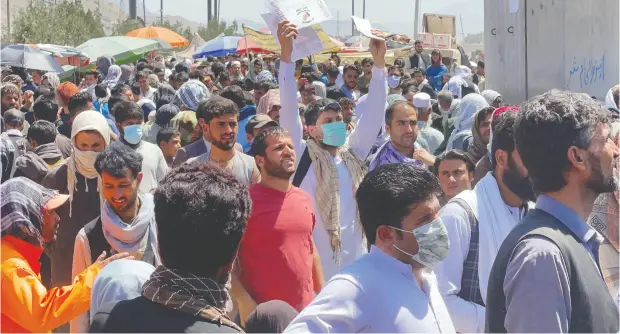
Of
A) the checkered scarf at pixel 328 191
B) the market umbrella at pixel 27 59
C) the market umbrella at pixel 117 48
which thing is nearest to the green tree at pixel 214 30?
the market umbrella at pixel 117 48

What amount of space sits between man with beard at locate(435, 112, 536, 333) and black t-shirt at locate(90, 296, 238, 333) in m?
1.49

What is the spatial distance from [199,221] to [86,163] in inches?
123

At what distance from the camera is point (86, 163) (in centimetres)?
533

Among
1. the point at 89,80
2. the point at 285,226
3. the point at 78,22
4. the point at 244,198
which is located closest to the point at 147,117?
the point at 89,80

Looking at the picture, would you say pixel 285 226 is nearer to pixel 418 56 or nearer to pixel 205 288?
pixel 205 288

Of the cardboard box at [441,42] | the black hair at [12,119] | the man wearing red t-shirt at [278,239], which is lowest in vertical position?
the man wearing red t-shirt at [278,239]

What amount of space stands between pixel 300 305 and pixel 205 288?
6.54ft

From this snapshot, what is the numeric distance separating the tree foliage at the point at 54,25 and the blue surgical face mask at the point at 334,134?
3281 cm

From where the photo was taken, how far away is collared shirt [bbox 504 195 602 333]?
2402 millimetres

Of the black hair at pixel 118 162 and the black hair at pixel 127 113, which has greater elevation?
the black hair at pixel 127 113

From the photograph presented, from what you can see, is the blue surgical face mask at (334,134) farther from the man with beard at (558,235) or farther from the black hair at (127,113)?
the man with beard at (558,235)

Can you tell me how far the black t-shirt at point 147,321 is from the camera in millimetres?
2266

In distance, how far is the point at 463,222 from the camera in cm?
359

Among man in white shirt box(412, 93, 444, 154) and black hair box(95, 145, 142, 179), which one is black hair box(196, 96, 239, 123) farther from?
man in white shirt box(412, 93, 444, 154)
